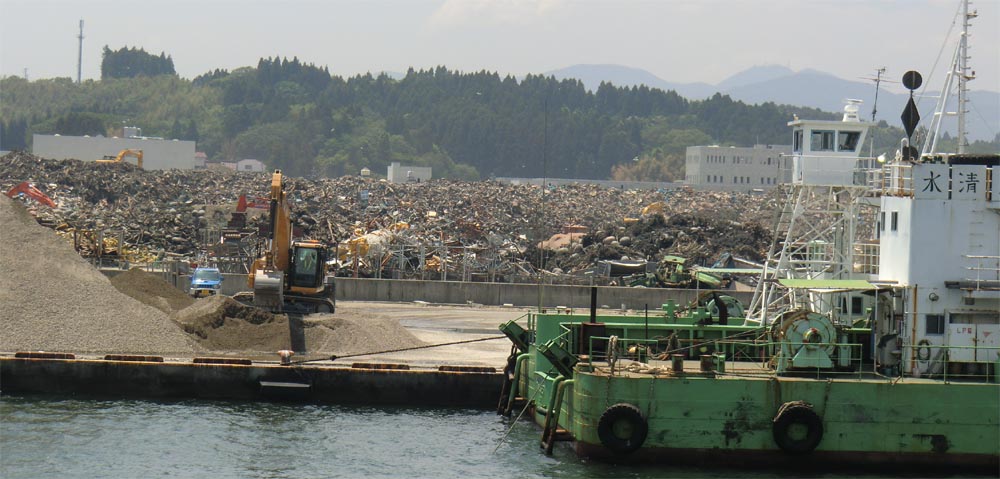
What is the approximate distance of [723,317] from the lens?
2769 centimetres

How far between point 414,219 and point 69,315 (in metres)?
43.1

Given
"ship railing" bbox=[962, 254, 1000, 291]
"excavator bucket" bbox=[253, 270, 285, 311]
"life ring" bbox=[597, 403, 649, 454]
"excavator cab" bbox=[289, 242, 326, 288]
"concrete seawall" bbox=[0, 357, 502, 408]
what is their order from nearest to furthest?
"life ring" bbox=[597, 403, 649, 454]
"ship railing" bbox=[962, 254, 1000, 291]
"concrete seawall" bbox=[0, 357, 502, 408]
"excavator bucket" bbox=[253, 270, 285, 311]
"excavator cab" bbox=[289, 242, 326, 288]

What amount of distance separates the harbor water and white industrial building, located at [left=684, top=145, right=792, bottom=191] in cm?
11283

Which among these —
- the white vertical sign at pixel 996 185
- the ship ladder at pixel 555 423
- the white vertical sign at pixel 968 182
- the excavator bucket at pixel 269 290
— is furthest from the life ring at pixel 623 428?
the excavator bucket at pixel 269 290

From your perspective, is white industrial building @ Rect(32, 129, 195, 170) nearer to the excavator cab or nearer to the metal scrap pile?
the metal scrap pile

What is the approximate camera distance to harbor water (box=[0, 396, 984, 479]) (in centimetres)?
2214

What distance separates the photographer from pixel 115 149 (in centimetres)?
12050

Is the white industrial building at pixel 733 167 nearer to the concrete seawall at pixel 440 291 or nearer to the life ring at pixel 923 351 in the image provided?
the concrete seawall at pixel 440 291

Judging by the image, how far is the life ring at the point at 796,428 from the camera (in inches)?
855

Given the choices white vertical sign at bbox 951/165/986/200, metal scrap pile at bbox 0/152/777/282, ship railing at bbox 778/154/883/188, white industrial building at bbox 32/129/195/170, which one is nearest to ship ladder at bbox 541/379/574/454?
white vertical sign at bbox 951/165/986/200

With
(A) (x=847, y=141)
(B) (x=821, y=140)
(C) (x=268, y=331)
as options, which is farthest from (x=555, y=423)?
(C) (x=268, y=331)

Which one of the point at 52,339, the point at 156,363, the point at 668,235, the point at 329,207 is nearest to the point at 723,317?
the point at 156,363

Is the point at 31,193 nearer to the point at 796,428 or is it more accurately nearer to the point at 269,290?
the point at 269,290

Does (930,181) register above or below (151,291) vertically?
above
